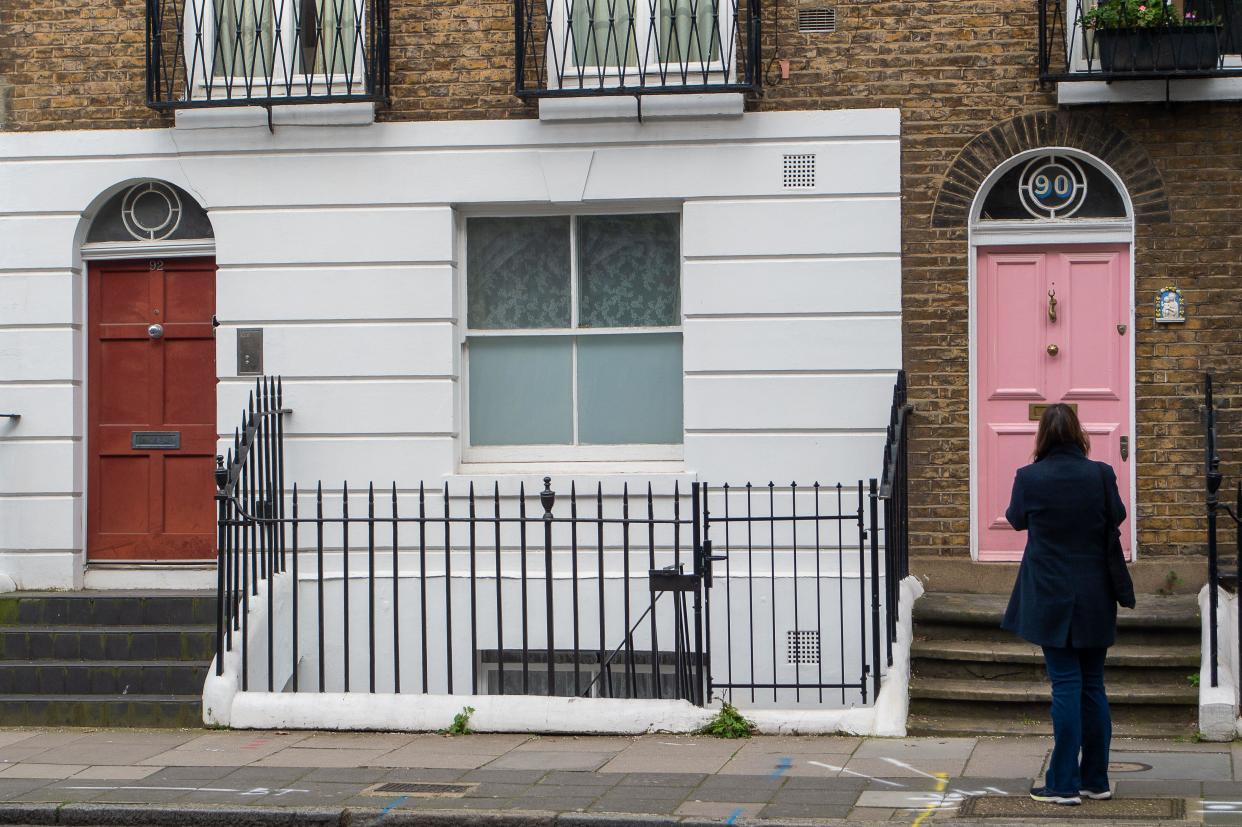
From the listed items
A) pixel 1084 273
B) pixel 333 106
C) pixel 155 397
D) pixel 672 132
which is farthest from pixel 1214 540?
pixel 155 397

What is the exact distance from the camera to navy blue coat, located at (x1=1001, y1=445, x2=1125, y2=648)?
6859mm

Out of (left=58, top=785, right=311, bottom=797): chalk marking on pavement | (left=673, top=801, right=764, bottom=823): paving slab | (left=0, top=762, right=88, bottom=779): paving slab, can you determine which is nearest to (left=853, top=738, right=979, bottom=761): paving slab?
(left=673, top=801, right=764, bottom=823): paving slab

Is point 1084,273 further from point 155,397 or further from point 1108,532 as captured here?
point 155,397

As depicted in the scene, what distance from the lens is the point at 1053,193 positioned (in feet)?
34.4

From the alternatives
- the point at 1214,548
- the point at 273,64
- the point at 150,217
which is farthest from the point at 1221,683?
the point at 150,217

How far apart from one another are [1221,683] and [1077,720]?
2.16 m

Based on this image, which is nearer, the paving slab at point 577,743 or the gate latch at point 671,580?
the paving slab at point 577,743

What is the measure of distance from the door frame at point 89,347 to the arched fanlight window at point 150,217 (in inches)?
2.8

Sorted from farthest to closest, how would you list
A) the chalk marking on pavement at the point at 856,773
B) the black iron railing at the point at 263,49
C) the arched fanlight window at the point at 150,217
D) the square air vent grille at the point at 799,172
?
the arched fanlight window at the point at 150,217 < the black iron railing at the point at 263,49 < the square air vent grille at the point at 799,172 < the chalk marking on pavement at the point at 856,773

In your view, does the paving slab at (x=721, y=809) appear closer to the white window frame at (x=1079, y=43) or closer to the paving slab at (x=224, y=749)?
the paving slab at (x=224, y=749)

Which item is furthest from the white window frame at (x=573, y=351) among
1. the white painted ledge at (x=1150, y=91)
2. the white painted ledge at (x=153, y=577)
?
the white painted ledge at (x=1150, y=91)

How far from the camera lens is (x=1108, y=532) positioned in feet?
22.9

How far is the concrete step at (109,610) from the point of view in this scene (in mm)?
10281

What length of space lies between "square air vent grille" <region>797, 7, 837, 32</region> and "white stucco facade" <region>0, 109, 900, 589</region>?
59cm
